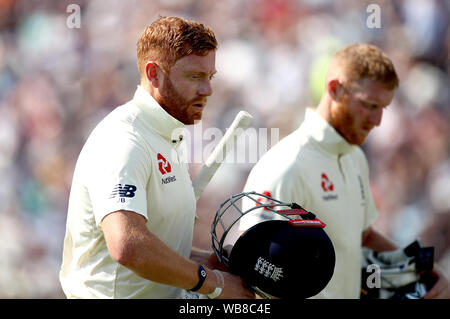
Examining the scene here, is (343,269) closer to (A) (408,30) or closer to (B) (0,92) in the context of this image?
(A) (408,30)

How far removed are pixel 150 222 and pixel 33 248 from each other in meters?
4.10

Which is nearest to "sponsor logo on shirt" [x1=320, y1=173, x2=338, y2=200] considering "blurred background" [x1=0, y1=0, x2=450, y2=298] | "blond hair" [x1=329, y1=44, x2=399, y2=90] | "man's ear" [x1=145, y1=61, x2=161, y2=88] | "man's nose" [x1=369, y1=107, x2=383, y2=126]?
"man's nose" [x1=369, y1=107, x2=383, y2=126]

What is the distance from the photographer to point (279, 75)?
582 cm

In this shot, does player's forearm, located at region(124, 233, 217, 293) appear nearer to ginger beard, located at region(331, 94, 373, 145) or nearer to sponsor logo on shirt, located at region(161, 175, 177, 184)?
sponsor logo on shirt, located at region(161, 175, 177, 184)

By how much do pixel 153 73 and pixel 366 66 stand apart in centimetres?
155

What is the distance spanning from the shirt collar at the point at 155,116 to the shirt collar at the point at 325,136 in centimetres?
121

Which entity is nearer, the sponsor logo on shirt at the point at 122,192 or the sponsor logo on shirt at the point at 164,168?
the sponsor logo on shirt at the point at 122,192

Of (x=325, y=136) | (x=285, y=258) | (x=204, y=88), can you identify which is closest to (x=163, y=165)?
(x=204, y=88)

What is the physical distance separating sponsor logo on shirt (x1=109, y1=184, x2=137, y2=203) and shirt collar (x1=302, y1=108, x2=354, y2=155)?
1602 millimetres

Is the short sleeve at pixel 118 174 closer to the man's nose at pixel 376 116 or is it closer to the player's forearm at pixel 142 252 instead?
the player's forearm at pixel 142 252

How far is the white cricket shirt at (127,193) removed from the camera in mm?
2111

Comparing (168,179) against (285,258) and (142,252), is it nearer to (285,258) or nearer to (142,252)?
(142,252)

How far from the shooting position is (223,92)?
591 cm

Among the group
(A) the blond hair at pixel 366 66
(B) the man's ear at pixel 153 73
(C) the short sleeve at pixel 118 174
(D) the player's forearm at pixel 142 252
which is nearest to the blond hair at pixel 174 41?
(B) the man's ear at pixel 153 73
